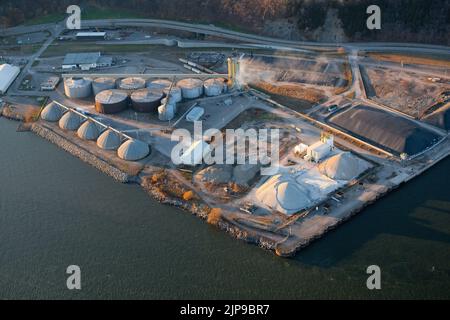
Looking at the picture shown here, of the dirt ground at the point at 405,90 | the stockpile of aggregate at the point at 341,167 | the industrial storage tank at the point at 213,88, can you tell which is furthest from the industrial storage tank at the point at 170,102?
the dirt ground at the point at 405,90

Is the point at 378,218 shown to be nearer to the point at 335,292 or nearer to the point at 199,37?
the point at 335,292

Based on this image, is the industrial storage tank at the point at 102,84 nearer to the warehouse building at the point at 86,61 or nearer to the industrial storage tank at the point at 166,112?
the warehouse building at the point at 86,61

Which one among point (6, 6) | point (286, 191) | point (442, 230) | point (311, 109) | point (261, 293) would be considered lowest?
point (261, 293)

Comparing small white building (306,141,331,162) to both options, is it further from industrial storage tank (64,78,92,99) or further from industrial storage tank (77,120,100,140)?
industrial storage tank (64,78,92,99)

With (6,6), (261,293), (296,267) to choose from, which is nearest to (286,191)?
(296,267)

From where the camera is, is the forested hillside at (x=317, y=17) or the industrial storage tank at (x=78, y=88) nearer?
the industrial storage tank at (x=78, y=88)

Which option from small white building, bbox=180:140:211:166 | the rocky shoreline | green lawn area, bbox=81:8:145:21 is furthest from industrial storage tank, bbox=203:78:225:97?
green lawn area, bbox=81:8:145:21

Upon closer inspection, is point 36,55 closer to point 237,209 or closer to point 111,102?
point 111,102
